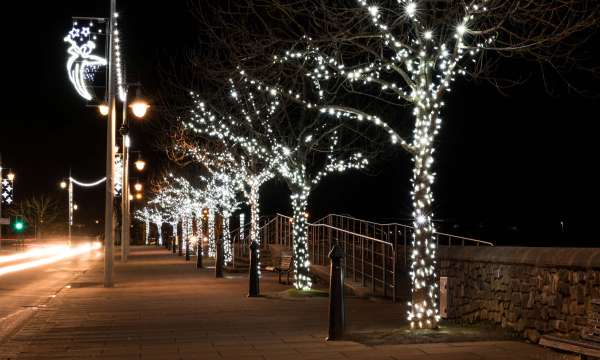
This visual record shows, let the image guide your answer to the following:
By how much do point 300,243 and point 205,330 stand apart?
7.86 metres

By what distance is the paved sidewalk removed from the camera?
35.6 feet

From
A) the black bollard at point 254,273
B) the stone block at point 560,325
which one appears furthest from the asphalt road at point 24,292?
the stone block at point 560,325

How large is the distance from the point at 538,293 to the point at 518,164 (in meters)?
30.4

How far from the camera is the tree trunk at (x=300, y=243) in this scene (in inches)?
800

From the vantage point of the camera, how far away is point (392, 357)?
34.3 ft

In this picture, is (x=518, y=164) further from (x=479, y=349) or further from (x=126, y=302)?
(x=479, y=349)

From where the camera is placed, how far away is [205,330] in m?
13.3

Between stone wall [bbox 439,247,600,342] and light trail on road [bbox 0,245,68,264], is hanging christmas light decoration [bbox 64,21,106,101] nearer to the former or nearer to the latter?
stone wall [bbox 439,247,600,342]

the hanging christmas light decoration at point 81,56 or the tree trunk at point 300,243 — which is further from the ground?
the hanging christmas light decoration at point 81,56

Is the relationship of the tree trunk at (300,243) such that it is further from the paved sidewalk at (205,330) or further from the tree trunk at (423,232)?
the tree trunk at (423,232)

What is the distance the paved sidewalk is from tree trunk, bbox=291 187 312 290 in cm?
121

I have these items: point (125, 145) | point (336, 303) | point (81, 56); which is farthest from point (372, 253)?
point (125, 145)

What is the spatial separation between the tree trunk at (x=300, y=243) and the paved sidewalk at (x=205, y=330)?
1207 millimetres

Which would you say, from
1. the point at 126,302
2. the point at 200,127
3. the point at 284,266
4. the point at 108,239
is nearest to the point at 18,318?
the point at 126,302
